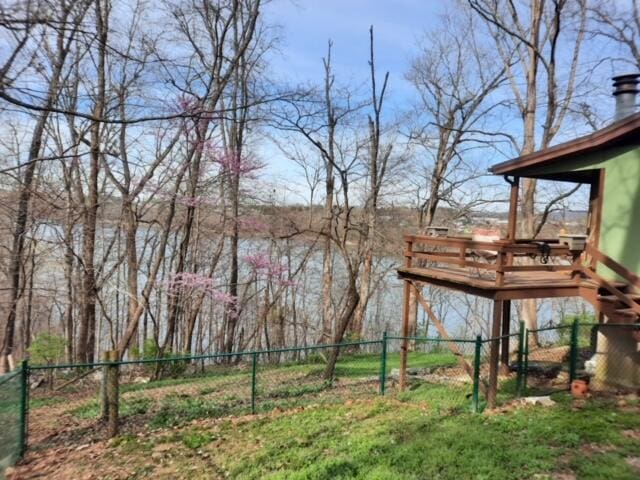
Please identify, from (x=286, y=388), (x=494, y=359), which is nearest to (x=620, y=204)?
(x=494, y=359)

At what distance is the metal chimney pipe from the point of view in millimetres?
7484

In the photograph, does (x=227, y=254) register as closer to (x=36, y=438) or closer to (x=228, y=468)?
(x=36, y=438)

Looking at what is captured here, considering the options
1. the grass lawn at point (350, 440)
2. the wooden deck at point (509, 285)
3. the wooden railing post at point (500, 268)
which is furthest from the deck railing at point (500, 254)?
the grass lawn at point (350, 440)

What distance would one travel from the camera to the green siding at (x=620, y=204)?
649 cm

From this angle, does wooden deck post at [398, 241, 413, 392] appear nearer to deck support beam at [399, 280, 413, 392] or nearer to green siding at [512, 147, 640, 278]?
deck support beam at [399, 280, 413, 392]

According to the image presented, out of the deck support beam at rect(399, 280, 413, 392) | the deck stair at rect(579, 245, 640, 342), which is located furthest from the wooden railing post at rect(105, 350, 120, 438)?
the deck stair at rect(579, 245, 640, 342)

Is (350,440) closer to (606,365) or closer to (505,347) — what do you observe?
(505,347)

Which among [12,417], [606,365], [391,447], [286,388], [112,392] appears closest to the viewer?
[391,447]

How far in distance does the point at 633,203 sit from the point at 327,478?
5983mm

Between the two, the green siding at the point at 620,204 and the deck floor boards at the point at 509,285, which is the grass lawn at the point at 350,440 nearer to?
the deck floor boards at the point at 509,285

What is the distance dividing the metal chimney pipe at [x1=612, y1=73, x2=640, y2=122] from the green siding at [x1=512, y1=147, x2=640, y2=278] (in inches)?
50.8

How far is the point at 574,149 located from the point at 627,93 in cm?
183

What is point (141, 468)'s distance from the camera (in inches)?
171

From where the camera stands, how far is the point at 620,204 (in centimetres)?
666
